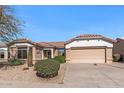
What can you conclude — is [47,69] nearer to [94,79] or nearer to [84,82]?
[94,79]

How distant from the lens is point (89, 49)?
3462 cm

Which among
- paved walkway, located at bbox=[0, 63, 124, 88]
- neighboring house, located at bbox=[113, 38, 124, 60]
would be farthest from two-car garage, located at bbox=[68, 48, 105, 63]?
paved walkway, located at bbox=[0, 63, 124, 88]

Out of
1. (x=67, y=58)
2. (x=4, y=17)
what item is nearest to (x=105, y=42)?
(x=67, y=58)

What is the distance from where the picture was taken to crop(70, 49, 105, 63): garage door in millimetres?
34188

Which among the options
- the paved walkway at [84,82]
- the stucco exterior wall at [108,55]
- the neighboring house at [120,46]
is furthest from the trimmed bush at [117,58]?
the paved walkway at [84,82]

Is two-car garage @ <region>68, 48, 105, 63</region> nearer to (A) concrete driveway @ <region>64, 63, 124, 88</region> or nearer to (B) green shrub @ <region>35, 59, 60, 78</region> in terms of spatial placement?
(A) concrete driveway @ <region>64, 63, 124, 88</region>

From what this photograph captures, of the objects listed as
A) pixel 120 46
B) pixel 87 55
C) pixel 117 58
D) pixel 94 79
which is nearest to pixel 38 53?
pixel 87 55

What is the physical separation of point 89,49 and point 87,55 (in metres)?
0.79

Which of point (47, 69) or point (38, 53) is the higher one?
point (38, 53)

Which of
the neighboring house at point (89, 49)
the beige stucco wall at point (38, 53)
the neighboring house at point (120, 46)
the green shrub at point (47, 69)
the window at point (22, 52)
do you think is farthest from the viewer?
the neighboring house at point (120, 46)

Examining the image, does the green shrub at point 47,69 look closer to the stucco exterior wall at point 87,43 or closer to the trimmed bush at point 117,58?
the stucco exterior wall at point 87,43

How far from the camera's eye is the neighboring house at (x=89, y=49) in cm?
3375

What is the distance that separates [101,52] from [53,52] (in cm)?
1025
